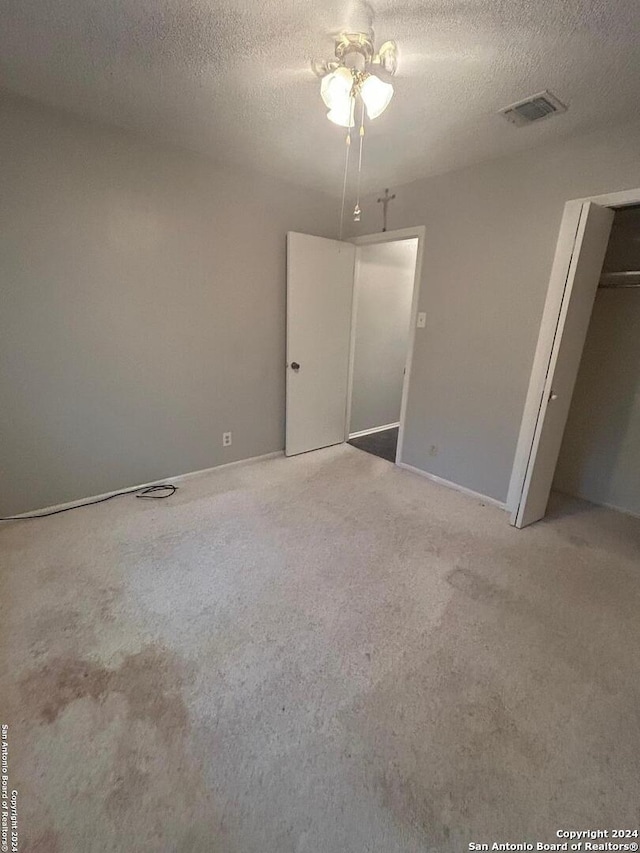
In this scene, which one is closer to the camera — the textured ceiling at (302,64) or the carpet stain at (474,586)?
the textured ceiling at (302,64)

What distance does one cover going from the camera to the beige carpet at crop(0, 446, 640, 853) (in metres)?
1.04

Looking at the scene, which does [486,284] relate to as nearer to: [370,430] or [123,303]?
[370,430]

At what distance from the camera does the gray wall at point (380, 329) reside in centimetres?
394

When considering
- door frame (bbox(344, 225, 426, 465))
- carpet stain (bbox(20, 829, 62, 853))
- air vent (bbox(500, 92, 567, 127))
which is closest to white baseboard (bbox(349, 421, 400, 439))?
door frame (bbox(344, 225, 426, 465))

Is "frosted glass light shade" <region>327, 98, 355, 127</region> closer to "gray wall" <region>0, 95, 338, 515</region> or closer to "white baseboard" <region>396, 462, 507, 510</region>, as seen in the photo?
"gray wall" <region>0, 95, 338, 515</region>

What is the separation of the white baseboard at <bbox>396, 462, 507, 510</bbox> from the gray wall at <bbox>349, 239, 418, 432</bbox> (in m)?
1.05

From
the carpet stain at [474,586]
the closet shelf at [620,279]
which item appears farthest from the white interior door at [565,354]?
the carpet stain at [474,586]

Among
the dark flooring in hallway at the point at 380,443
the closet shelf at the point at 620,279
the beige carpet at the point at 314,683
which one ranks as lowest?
the beige carpet at the point at 314,683

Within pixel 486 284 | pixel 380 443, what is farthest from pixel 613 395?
pixel 380 443

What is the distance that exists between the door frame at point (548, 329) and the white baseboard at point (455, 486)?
11cm

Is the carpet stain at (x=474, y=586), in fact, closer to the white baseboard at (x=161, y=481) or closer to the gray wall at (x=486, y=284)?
the gray wall at (x=486, y=284)

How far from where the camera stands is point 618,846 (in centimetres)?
100

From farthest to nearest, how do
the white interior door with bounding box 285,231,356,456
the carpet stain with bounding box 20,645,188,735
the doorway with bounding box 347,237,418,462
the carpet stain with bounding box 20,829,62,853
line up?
the doorway with bounding box 347,237,418,462, the white interior door with bounding box 285,231,356,456, the carpet stain with bounding box 20,645,188,735, the carpet stain with bounding box 20,829,62,853

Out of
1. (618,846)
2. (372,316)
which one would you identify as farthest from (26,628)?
(372,316)
